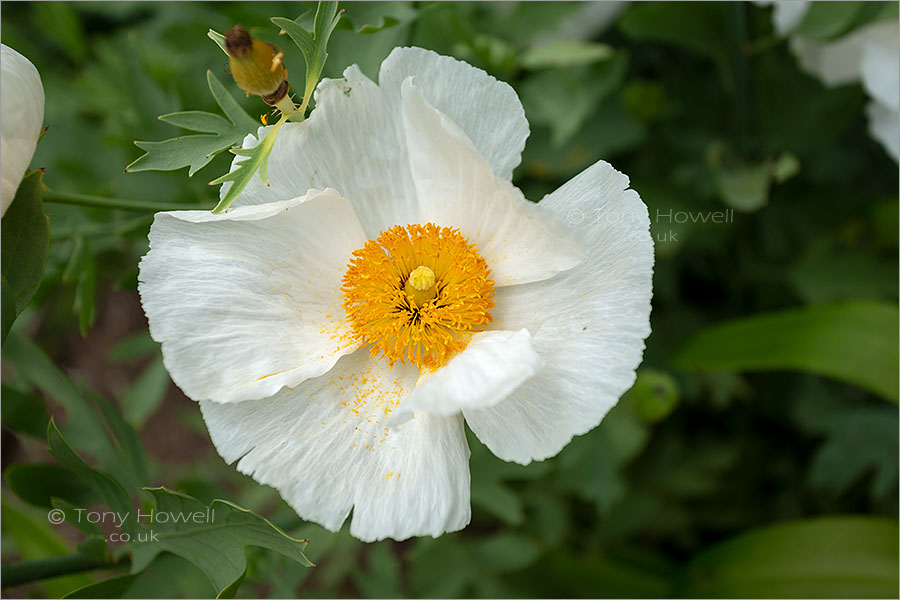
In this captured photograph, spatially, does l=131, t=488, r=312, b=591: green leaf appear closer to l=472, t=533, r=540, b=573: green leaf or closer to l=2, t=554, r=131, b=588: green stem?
l=2, t=554, r=131, b=588: green stem

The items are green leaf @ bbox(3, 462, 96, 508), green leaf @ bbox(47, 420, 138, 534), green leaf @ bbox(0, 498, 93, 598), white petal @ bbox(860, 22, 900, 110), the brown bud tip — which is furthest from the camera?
green leaf @ bbox(0, 498, 93, 598)

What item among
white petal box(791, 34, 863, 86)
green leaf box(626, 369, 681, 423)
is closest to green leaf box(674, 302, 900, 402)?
green leaf box(626, 369, 681, 423)

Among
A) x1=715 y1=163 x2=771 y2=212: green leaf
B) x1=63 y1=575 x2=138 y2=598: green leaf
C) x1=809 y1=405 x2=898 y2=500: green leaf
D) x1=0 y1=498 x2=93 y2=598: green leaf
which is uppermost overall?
x1=715 y1=163 x2=771 y2=212: green leaf

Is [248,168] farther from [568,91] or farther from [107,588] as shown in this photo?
[568,91]

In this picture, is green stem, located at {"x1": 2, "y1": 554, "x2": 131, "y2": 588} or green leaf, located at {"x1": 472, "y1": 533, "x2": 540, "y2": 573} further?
green leaf, located at {"x1": 472, "y1": 533, "x2": 540, "y2": 573}

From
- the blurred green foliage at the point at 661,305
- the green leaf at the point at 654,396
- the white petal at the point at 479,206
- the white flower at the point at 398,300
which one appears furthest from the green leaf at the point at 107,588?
the green leaf at the point at 654,396

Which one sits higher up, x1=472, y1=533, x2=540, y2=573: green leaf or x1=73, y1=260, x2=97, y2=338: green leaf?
x1=73, y1=260, x2=97, y2=338: green leaf

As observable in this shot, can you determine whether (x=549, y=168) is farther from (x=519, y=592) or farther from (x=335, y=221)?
(x=519, y=592)

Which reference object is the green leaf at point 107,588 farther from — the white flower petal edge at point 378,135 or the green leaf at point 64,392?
the white flower petal edge at point 378,135
